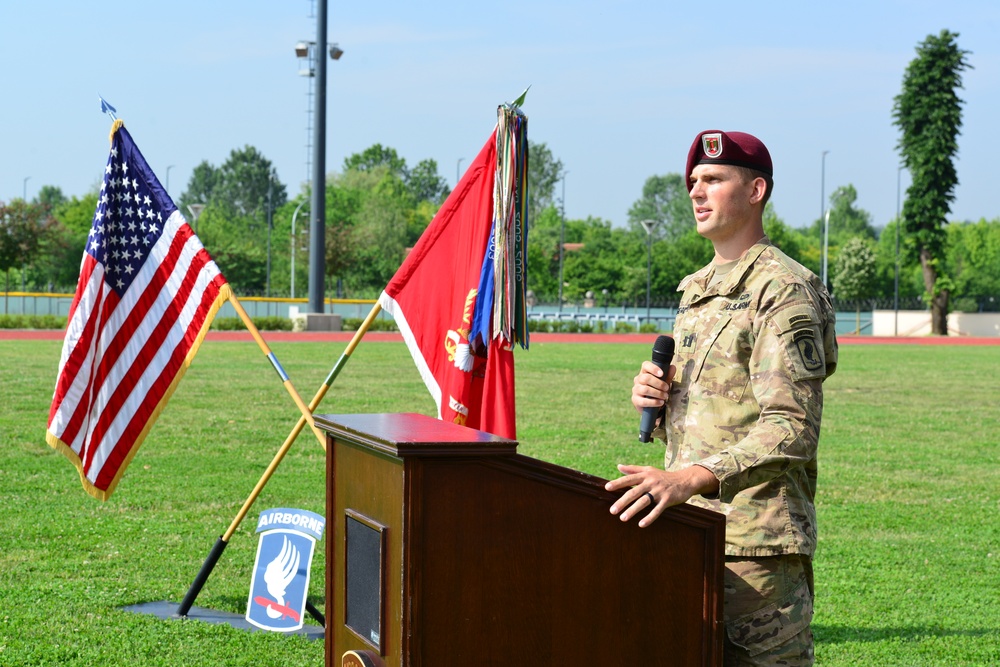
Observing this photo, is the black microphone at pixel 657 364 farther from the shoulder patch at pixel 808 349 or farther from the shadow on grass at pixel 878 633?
the shadow on grass at pixel 878 633

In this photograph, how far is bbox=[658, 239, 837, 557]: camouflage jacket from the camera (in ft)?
9.09

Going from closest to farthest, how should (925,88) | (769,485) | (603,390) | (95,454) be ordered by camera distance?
(769,485) → (95,454) → (603,390) → (925,88)

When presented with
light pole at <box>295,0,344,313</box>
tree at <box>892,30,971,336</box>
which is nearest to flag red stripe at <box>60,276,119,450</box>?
light pole at <box>295,0,344,313</box>

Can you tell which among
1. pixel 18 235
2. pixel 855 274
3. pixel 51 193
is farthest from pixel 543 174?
pixel 51 193

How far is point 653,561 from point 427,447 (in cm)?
61

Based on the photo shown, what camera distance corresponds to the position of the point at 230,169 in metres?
A: 158

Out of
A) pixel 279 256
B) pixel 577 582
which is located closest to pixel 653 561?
pixel 577 582

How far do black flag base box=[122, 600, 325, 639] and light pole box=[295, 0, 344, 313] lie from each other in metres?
30.5

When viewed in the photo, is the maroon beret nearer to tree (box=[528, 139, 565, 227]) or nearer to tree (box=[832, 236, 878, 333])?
tree (box=[832, 236, 878, 333])

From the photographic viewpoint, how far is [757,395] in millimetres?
2844

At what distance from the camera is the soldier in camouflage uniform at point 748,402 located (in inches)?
109

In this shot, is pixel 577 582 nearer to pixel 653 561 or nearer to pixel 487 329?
pixel 653 561

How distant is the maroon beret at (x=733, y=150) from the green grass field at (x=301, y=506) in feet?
11.5

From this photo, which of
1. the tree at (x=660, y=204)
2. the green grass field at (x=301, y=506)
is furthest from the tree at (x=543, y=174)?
the green grass field at (x=301, y=506)
